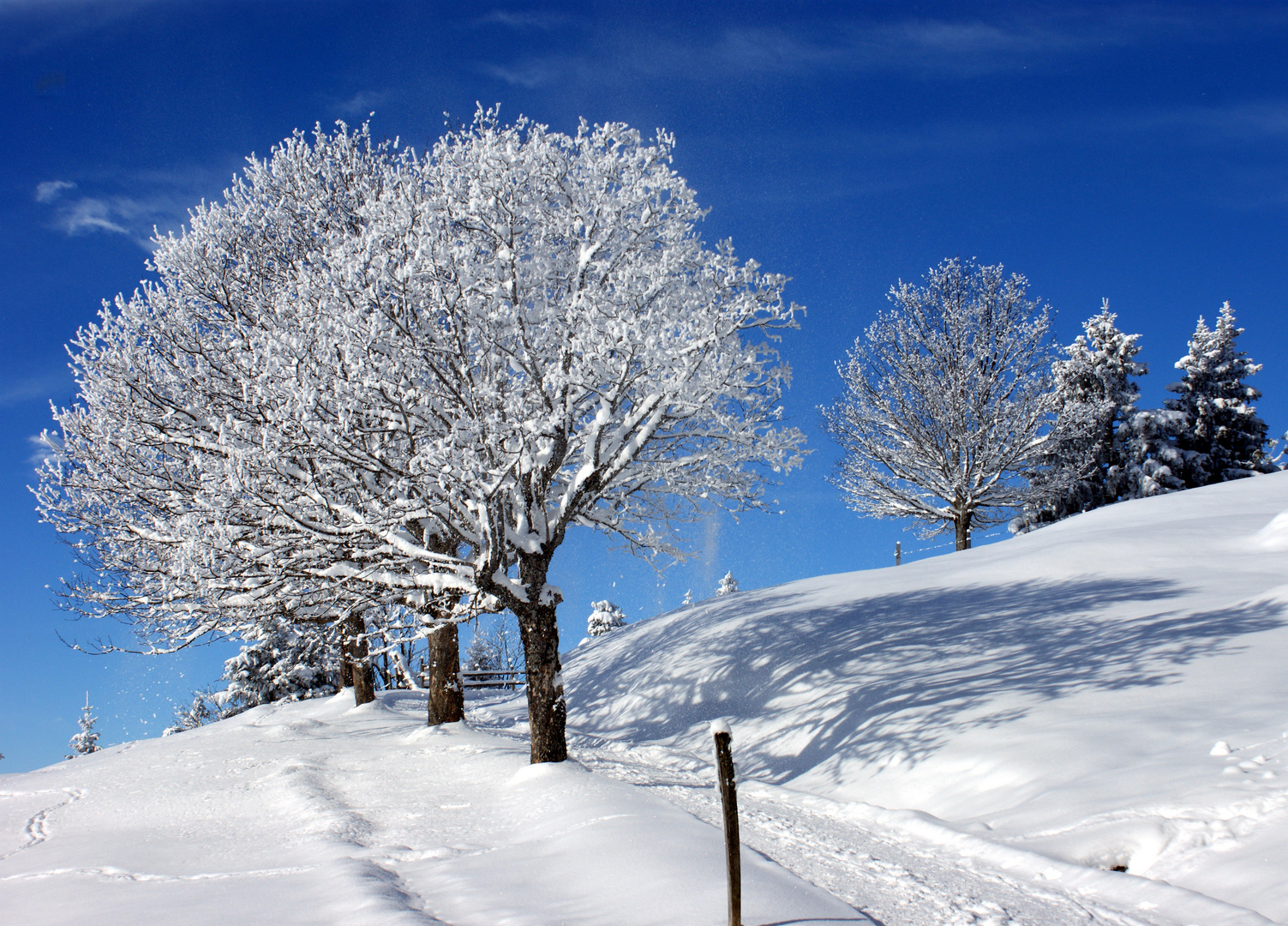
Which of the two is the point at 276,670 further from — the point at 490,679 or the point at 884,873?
the point at 884,873

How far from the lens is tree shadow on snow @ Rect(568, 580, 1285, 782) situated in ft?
27.1

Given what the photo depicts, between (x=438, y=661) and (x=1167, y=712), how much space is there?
9663 mm

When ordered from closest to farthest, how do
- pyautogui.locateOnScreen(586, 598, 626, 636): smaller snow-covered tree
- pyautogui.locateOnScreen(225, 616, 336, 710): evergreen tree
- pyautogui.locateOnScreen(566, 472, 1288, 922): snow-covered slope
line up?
pyautogui.locateOnScreen(566, 472, 1288, 922): snow-covered slope, pyautogui.locateOnScreen(225, 616, 336, 710): evergreen tree, pyautogui.locateOnScreen(586, 598, 626, 636): smaller snow-covered tree

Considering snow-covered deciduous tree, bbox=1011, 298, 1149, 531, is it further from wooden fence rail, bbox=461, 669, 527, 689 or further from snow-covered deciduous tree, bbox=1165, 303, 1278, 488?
wooden fence rail, bbox=461, 669, 527, 689

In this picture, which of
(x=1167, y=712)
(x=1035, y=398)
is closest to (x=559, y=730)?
(x=1167, y=712)

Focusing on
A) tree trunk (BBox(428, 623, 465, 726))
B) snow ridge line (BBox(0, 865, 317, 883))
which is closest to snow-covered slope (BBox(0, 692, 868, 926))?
snow ridge line (BBox(0, 865, 317, 883))

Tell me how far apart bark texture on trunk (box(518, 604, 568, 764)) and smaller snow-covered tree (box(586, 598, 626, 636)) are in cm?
3190

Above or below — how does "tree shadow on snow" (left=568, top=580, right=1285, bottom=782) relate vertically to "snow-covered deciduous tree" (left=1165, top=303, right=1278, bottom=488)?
below

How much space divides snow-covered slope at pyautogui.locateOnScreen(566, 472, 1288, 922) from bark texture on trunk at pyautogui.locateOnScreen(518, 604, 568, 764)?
257cm

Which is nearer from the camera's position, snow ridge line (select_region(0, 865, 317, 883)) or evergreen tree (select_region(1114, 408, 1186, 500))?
snow ridge line (select_region(0, 865, 317, 883))

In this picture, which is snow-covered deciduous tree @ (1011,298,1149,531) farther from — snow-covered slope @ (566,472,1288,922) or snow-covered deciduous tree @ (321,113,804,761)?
snow-covered deciduous tree @ (321,113,804,761)

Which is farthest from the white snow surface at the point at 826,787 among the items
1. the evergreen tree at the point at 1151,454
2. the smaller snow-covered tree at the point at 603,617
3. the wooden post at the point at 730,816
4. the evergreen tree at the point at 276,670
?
the smaller snow-covered tree at the point at 603,617

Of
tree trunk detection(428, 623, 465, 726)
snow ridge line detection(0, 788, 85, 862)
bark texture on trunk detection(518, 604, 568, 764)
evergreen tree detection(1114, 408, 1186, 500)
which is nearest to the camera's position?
snow ridge line detection(0, 788, 85, 862)

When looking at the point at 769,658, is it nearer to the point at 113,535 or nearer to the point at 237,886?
the point at 237,886
